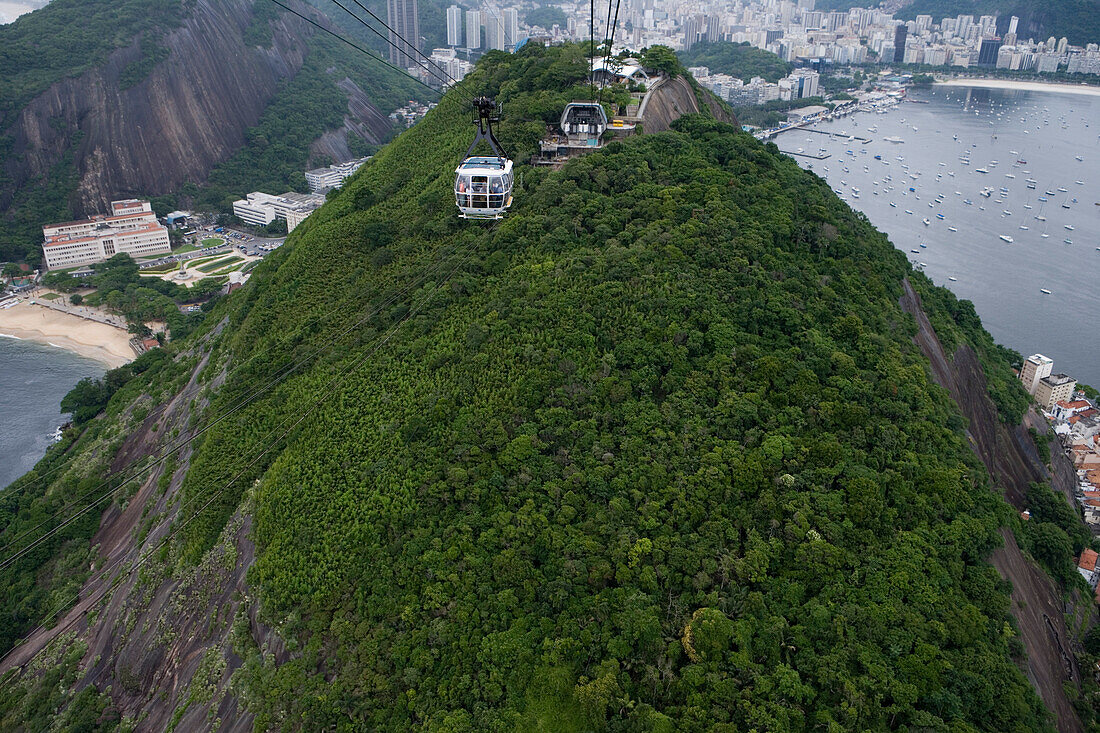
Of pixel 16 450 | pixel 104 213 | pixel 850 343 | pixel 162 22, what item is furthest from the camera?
pixel 162 22

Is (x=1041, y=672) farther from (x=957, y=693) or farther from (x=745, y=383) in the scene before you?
(x=745, y=383)

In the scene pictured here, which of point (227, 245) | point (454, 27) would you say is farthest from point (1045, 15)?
point (227, 245)

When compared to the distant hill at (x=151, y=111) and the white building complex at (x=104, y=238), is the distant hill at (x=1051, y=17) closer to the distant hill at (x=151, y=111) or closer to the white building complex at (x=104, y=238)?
the distant hill at (x=151, y=111)

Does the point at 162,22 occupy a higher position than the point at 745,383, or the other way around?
the point at 162,22

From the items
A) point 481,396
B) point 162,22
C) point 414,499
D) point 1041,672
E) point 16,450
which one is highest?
point 162,22

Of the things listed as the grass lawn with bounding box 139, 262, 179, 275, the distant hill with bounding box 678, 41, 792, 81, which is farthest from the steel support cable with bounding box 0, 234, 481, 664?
the distant hill with bounding box 678, 41, 792, 81

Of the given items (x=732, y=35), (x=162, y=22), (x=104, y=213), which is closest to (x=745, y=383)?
(x=104, y=213)

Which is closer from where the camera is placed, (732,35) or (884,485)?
(884,485)
